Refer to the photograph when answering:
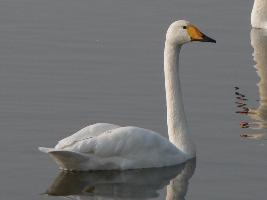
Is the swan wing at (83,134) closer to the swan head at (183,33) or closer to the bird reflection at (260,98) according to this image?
the swan head at (183,33)

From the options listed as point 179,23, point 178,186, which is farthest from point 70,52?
point 178,186

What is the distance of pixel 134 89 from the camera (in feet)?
52.4

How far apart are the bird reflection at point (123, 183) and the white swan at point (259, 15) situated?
961 cm

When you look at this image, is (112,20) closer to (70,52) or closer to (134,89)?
(70,52)

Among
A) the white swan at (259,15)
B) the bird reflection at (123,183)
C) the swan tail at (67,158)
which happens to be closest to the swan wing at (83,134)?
the swan tail at (67,158)

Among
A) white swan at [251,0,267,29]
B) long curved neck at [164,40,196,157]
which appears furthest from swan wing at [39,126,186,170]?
white swan at [251,0,267,29]

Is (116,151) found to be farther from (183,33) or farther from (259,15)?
(259,15)

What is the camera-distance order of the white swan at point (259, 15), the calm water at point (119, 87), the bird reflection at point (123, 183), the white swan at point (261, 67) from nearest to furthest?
the bird reflection at point (123, 183), the calm water at point (119, 87), the white swan at point (261, 67), the white swan at point (259, 15)

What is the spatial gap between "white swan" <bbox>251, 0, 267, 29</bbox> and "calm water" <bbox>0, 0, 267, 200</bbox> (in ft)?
0.89

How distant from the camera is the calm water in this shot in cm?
1223

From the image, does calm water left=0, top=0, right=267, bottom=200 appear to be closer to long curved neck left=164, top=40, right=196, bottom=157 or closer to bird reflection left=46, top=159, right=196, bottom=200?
bird reflection left=46, top=159, right=196, bottom=200

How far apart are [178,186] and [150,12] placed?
9283 millimetres

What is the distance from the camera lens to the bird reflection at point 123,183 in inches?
465

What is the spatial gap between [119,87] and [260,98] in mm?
2152
